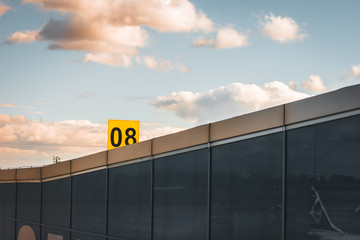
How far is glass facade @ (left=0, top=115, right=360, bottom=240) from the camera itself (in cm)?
1016

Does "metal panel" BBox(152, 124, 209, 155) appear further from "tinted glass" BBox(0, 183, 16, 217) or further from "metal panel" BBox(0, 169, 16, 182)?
"tinted glass" BBox(0, 183, 16, 217)

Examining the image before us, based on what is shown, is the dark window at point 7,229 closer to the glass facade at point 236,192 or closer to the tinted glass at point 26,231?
the tinted glass at point 26,231

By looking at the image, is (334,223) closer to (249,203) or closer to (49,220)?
(249,203)

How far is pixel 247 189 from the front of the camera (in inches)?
487

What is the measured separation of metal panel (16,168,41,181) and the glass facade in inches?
165

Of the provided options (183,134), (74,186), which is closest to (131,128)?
(74,186)

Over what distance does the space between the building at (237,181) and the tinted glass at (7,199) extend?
7.59 m

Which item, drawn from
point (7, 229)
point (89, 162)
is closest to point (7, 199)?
point (7, 229)

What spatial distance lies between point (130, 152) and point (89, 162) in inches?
128

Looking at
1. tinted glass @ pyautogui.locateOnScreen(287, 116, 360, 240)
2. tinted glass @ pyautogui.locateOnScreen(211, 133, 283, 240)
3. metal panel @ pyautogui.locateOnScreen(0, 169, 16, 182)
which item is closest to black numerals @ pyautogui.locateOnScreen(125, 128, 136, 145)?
metal panel @ pyautogui.locateOnScreen(0, 169, 16, 182)

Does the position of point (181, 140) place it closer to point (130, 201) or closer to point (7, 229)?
point (130, 201)

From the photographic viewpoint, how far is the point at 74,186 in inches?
845

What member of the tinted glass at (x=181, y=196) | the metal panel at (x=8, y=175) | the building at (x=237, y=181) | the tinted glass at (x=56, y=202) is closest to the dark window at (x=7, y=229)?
the metal panel at (x=8, y=175)

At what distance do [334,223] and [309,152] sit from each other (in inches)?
60.9
